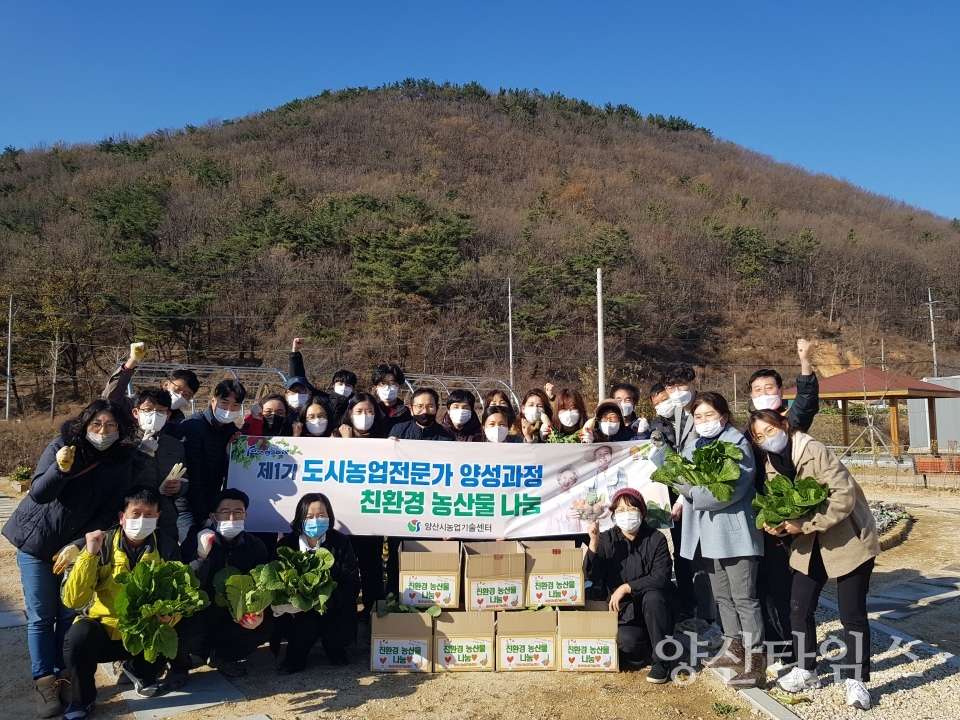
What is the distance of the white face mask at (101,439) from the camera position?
416 centimetres

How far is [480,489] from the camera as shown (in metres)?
5.52

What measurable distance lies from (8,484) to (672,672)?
16.6 meters

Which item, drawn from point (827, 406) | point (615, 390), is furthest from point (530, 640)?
point (827, 406)

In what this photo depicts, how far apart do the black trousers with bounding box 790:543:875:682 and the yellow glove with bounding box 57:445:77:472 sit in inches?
175

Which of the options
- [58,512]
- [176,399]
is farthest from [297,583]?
[176,399]

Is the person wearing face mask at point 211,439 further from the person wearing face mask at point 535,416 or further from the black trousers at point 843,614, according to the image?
the black trousers at point 843,614

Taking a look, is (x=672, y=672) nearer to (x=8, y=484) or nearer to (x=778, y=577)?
(x=778, y=577)

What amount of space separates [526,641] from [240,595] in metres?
1.89

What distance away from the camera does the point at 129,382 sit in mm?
5473

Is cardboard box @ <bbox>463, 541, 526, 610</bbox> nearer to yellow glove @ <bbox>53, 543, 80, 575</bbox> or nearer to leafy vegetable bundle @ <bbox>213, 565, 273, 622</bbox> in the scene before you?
leafy vegetable bundle @ <bbox>213, 565, 273, 622</bbox>

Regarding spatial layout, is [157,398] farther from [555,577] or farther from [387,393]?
[555,577]

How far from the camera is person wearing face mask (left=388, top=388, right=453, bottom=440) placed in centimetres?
590

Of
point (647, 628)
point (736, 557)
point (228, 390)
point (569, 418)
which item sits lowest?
point (647, 628)

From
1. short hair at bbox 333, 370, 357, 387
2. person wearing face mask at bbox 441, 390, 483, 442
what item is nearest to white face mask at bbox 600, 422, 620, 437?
person wearing face mask at bbox 441, 390, 483, 442
